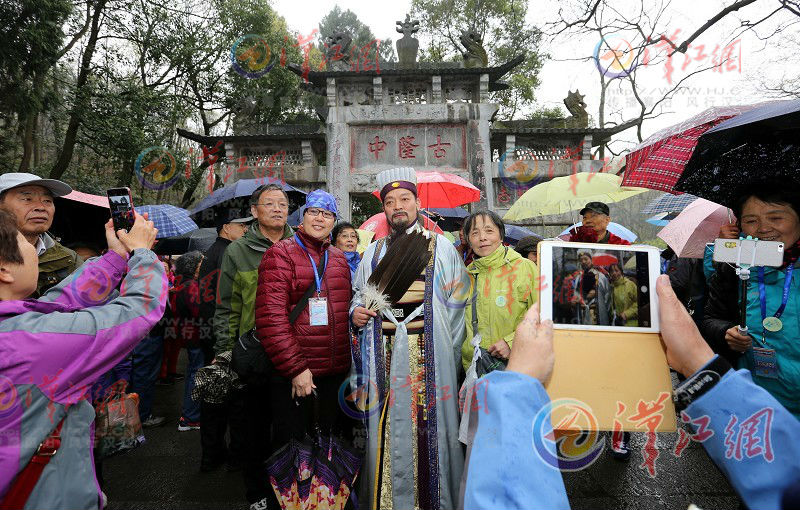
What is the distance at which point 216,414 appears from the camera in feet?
11.2

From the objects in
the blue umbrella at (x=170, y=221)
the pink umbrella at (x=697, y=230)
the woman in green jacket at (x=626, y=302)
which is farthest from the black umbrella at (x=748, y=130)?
the blue umbrella at (x=170, y=221)

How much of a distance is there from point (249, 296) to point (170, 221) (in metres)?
3.02

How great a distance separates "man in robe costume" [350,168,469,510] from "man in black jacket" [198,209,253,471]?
127 cm

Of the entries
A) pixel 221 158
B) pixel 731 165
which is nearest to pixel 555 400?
pixel 731 165

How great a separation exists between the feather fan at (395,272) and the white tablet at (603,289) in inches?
44.4

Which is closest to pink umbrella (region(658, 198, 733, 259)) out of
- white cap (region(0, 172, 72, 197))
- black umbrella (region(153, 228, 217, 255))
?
white cap (region(0, 172, 72, 197))

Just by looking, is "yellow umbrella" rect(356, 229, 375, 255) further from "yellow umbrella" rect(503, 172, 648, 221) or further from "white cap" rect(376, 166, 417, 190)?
"white cap" rect(376, 166, 417, 190)

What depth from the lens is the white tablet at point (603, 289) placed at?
4.61 ft

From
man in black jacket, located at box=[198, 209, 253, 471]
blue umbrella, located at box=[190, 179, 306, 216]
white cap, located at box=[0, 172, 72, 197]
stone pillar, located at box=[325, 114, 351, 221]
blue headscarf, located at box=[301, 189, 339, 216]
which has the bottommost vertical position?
man in black jacket, located at box=[198, 209, 253, 471]

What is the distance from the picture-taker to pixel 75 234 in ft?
11.8

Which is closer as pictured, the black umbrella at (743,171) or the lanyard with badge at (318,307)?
the black umbrella at (743,171)

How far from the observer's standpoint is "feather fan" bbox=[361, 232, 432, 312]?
253cm

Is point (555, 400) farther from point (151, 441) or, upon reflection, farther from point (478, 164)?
point (478, 164)

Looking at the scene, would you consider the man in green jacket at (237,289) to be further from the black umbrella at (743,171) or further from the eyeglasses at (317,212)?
the black umbrella at (743,171)
